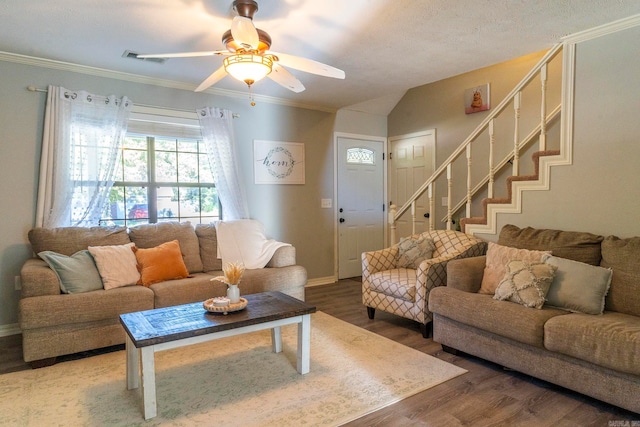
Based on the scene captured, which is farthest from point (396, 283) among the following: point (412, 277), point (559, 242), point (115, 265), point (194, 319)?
point (115, 265)

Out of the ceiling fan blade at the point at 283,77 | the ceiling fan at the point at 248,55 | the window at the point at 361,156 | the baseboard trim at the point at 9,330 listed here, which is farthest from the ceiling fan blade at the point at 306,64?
the baseboard trim at the point at 9,330

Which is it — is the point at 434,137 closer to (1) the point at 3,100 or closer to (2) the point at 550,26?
(2) the point at 550,26

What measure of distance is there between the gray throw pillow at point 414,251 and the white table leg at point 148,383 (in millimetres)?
2456

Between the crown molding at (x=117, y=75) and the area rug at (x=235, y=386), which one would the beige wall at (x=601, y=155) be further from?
the crown molding at (x=117, y=75)

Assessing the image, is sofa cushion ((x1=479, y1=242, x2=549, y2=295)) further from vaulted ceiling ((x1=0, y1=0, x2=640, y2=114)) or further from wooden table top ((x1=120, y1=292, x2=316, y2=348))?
vaulted ceiling ((x1=0, y1=0, x2=640, y2=114))

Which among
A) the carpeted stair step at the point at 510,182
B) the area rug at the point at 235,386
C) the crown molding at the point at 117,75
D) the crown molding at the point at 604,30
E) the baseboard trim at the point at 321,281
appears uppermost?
the crown molding at the point at 604,30

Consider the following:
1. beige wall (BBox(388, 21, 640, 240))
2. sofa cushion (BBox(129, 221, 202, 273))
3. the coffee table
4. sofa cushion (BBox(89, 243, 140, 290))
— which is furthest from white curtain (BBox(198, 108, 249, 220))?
beige wall (BBox(388, 21, 640, 240))

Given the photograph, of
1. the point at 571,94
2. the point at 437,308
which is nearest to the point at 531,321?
the point at 437,308

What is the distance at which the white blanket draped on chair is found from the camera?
3.86 m

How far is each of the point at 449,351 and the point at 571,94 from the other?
7.31 ft

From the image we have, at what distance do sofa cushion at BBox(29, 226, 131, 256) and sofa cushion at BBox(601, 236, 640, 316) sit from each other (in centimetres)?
375

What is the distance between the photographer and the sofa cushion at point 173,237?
3.56m

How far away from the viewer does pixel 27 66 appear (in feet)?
11.0

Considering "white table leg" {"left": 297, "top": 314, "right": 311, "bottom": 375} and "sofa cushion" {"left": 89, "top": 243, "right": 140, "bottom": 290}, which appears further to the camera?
"sofa cushion" {"left": 89, "top": 243, "right": 140, "bottom": 290}
